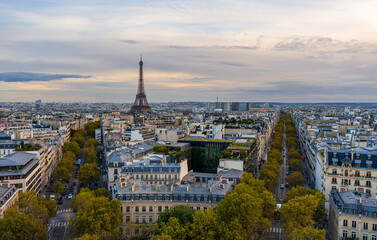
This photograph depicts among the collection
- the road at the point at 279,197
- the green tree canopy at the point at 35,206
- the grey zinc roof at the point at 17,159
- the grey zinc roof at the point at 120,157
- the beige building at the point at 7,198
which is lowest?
the road at the point at 279,197

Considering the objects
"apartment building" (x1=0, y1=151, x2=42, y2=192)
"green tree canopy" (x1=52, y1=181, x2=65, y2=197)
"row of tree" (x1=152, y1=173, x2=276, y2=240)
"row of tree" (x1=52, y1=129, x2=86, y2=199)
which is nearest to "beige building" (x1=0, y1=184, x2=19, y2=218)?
"apartment building" (x1=0, y1=151, x2=42, y2=192)

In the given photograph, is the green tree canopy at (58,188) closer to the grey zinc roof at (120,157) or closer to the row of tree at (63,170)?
the row of tree at (63,170)

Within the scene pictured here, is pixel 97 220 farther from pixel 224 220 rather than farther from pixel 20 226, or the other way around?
pixel 224 220

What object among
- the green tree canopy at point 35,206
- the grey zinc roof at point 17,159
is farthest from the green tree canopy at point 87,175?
the green tree canopy at point 35,206

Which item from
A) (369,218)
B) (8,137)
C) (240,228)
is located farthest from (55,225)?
(8,137)

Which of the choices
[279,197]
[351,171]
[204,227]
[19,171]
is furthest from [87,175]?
[351,171]

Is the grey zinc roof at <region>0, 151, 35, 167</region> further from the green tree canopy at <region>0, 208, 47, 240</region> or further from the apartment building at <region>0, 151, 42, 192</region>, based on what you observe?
the green tree canopy at <region>0, 208, 47, 240</region>
